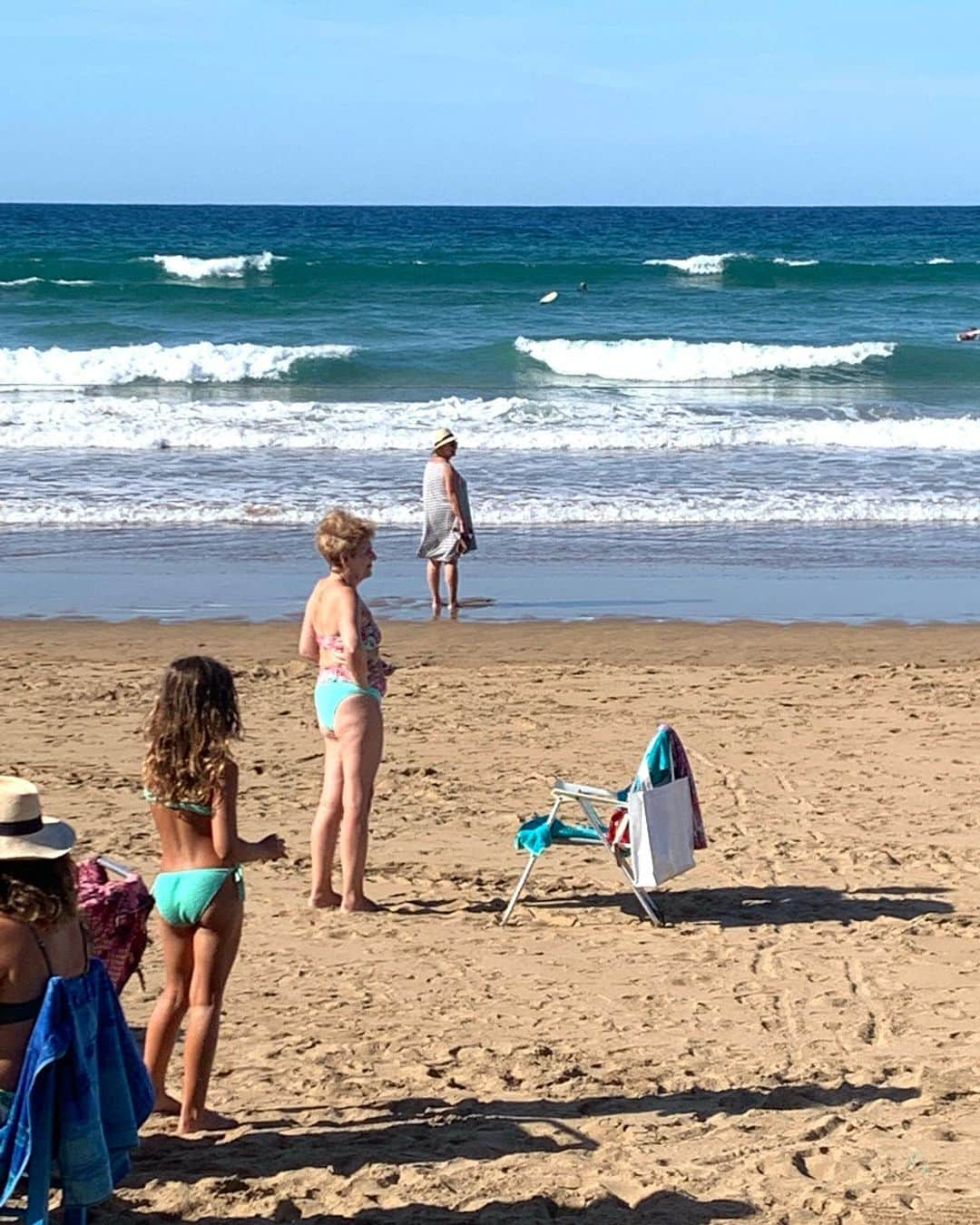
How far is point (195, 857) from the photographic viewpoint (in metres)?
4.53

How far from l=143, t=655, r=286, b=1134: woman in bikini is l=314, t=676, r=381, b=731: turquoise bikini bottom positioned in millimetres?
1835

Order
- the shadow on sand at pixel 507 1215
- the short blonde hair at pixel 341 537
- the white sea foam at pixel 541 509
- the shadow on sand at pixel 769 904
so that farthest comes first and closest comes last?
the white sea foam at pixel 541 509, the shadow on sand at pixel 769 904, the short blonde hair at pixel 341 537, the shadow on sand at pixel 507 1215

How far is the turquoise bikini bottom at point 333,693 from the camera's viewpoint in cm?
642

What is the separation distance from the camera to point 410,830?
7.62m

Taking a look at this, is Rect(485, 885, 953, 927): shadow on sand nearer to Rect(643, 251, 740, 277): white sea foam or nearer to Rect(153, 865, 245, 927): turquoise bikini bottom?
Rect(153, 865, 245, 927): turquoise bikini bottom

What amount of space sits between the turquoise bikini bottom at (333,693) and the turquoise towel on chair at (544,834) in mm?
737

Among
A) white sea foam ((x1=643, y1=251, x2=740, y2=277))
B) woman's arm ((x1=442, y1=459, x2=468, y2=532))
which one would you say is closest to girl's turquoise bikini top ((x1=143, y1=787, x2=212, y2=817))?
woman's arm ((x1=442, y1=459, x2=468, y2=532))

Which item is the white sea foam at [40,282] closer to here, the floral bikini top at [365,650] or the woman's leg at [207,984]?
the floral bikini top at [365,650]

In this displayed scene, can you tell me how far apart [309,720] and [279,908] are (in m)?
2.75

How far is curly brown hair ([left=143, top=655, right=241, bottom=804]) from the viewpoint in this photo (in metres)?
4.32

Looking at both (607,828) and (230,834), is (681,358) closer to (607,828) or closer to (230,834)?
(607,828)

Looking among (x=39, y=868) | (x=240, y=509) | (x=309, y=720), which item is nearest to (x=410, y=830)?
(x=309, y=720)

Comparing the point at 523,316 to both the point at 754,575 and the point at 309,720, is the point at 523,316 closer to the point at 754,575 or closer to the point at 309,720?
the point at 754,575

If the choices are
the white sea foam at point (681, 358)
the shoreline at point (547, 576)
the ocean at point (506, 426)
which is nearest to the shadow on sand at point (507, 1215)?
the shoreline at point (547, 576)
